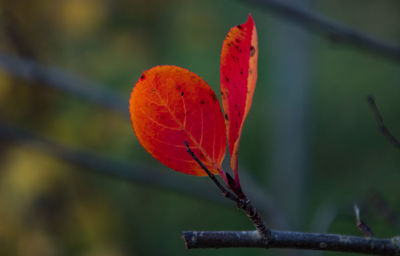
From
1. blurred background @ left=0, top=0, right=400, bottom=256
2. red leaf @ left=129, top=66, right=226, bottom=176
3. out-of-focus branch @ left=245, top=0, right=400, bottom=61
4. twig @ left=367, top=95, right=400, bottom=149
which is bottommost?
blurred background @ left=0, top=0, right=400, bottom=256

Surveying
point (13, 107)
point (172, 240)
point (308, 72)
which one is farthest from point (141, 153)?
point (13, 107)

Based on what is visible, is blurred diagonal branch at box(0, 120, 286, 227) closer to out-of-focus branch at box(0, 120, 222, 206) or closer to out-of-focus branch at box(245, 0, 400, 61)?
out-of-focus branch at box(0, 120, 222, 206)

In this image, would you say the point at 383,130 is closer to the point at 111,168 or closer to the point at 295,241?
the point at 295,241

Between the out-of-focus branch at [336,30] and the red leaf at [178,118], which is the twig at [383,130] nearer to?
the red leaf at [178,118]

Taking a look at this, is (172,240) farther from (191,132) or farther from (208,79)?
(191,132)

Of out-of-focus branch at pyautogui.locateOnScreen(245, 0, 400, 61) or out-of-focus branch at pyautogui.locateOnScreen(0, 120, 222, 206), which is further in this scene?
out-of-focus branch at pyautogui.locateOnScreen(0, 120, 222, 206)

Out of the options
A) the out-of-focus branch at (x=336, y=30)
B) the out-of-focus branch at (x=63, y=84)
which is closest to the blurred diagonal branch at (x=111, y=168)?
the out-of-focus branch at (x=63, y=84)

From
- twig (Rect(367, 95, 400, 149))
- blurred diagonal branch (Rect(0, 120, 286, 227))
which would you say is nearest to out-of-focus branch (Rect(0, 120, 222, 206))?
blurred diagonal branch (Rect(0, 120, 286, 227))

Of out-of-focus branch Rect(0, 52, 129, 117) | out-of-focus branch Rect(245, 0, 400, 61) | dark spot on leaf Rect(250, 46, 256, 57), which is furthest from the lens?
out-of-focus branch Rect(0, 52, 129, 117)
